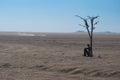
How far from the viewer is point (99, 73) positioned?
1617 cm

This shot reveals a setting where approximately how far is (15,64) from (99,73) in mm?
7113

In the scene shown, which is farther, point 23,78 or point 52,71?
point 52,71

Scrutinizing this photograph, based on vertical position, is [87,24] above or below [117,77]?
above

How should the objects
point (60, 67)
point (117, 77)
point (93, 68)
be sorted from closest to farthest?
1. point (117, 77)
2. point (93, 68)
3. point (60, 67)

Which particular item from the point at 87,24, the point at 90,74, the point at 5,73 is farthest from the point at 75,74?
the point at 87,24

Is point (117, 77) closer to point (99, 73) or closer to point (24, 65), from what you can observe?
point (99, 73)

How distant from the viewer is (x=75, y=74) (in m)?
16.7

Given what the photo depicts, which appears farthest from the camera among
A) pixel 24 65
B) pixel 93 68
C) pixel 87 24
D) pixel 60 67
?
pixel 87 24

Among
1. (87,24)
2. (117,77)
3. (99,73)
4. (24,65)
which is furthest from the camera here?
(87,24)

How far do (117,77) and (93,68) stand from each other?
2475 millimetres

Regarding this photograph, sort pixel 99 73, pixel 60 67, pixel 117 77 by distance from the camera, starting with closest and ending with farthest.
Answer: pixel 117 77, pixel 99 73, pixel 60 67

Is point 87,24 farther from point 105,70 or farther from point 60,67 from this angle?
point 105,70

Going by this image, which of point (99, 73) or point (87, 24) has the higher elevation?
point (87, 24)

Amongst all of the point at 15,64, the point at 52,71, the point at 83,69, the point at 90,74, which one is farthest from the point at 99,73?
the point at 15,64
